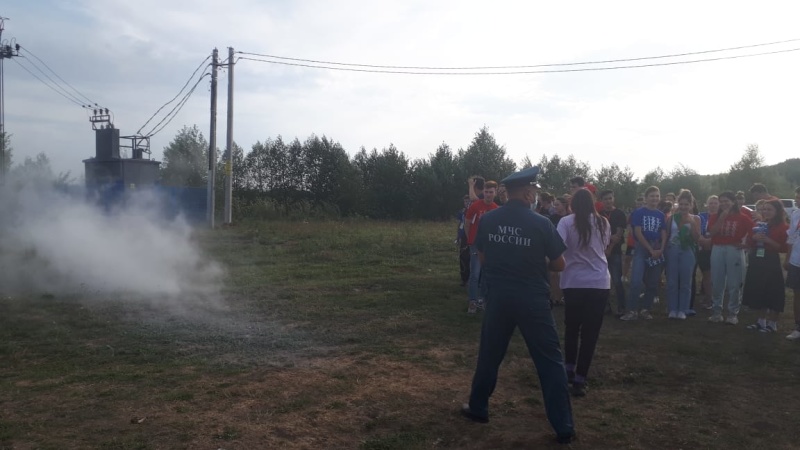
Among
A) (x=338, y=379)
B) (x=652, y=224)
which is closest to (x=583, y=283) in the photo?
(x=338, y=379)

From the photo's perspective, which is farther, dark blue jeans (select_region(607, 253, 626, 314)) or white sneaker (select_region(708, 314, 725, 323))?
dark blue jeans (select_region(607, 253, 626, 314))

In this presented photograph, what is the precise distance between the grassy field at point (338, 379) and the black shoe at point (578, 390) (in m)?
A: 0.17

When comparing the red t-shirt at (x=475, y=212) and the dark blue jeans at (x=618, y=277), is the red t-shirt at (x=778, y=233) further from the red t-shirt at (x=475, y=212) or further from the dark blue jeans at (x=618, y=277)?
the red t-shirt at (x=475, y=212)

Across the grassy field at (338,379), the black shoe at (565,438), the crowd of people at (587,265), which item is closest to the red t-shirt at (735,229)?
the crowd of people at (587,265)

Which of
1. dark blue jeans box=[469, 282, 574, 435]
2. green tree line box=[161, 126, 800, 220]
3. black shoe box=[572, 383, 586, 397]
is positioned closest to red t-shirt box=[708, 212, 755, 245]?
black shoe box=[572, 383, 586, 397]

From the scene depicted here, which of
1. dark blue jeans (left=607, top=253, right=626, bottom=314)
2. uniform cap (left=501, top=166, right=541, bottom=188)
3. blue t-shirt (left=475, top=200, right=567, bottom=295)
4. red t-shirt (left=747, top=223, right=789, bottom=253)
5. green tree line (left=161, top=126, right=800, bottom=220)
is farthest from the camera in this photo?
green tree line (left=161, top=126, right=800, bottom=220)

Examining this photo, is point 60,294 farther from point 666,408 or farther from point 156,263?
point 666,408

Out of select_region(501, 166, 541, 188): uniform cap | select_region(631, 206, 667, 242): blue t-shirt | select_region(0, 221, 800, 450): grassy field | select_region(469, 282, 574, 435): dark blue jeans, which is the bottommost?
select_region(0, 221, 800, 450): grassy field

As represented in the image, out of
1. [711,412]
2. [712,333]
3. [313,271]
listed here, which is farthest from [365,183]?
[711,412]

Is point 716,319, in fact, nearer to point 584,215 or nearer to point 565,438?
point 584,215

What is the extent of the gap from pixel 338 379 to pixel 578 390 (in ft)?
8.08

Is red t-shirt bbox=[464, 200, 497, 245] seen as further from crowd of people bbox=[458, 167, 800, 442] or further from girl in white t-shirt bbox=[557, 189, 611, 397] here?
girl in white t-shirt bbox=[557, 189, 611, 397]

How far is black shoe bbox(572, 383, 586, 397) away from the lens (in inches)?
239

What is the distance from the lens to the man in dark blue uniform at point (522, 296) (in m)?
4.90
